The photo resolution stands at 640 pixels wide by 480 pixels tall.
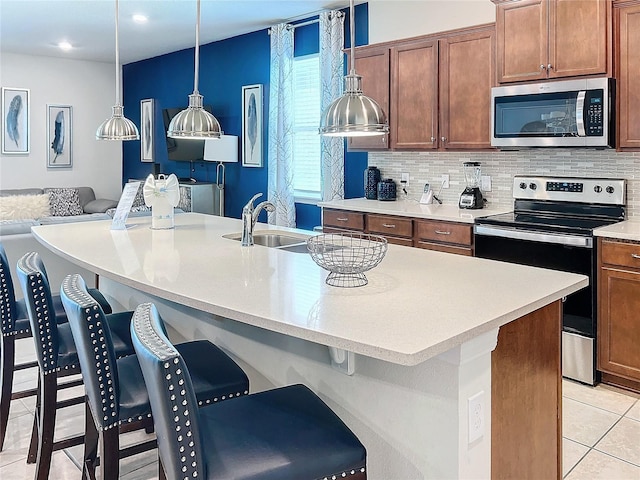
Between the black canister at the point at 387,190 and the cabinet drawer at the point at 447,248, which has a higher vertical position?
the black canister at the point at 387,190

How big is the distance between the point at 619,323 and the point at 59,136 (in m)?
7.54

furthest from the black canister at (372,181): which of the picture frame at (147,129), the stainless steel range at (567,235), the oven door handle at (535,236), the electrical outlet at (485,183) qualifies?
the picture frame at (147,129)

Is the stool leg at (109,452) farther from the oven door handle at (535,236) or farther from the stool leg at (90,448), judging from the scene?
the oven door handle at (535,236)

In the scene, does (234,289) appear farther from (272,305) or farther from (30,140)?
(30,140)

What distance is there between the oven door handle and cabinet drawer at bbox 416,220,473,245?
0.28 feet

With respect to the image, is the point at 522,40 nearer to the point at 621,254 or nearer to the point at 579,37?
the point at 579,37

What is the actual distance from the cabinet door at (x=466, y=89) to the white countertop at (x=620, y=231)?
42.3 inches

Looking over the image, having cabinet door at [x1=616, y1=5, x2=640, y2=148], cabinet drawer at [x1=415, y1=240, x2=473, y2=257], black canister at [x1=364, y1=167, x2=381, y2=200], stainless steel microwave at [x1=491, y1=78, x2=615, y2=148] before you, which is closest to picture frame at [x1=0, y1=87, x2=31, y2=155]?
black canister at [x1=364, y1=167, x2=381, y2=200]

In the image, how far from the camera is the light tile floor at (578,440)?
2521 millimetres

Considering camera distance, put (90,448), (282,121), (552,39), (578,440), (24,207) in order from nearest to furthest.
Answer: (90,448) < (578,440) < (552,39) < (282,121) < (24,207)

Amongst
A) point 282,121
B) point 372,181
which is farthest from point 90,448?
point 282,121

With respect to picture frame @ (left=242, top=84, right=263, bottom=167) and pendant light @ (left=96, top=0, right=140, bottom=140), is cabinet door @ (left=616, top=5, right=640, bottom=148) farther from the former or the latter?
picture frame @ (left=242, top=84, right=263, bottom=167)

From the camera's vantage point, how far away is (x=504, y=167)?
14.1 feet

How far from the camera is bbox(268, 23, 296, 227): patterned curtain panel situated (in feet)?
18.9
